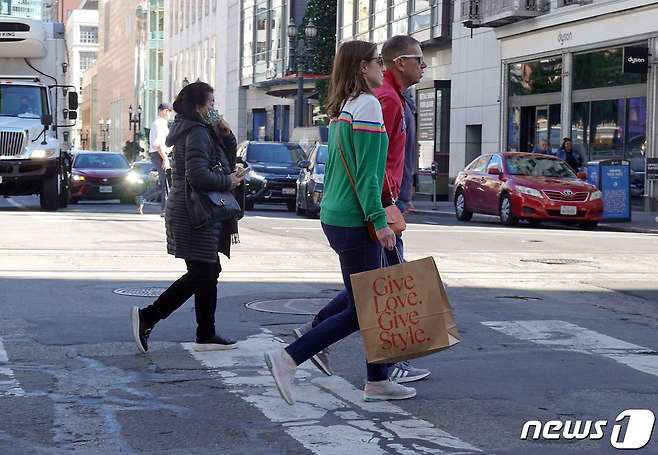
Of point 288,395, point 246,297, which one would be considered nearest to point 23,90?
point 246,297

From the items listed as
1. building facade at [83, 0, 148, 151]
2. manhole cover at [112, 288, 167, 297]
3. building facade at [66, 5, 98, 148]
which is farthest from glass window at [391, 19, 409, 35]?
building facade at [66, 5, 98, 148]

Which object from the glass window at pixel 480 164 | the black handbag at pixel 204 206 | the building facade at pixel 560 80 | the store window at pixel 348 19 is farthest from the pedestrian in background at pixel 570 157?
the black handbag at pixel 204 206

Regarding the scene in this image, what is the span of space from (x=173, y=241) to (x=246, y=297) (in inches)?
119

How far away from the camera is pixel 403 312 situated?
643 cm

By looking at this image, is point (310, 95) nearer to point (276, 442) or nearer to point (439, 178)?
point (439, 178)

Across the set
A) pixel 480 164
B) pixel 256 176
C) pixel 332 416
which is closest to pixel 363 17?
pixel 256 176

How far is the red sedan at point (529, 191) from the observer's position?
81.0 ft

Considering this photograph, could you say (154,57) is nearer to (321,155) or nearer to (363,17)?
(363,17)

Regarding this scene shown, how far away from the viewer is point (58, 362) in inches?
312

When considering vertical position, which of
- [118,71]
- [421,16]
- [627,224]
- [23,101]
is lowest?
[627,224]

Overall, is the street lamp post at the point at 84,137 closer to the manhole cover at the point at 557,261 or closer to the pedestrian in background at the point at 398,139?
the manhole cover at the point at 557,261

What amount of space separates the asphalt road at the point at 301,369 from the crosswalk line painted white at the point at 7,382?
1cm

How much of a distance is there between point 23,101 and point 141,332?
66.1 ft

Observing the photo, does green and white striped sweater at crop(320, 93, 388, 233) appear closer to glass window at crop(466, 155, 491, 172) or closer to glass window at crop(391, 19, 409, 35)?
glass window at crop(466, 155, 491, 172)
